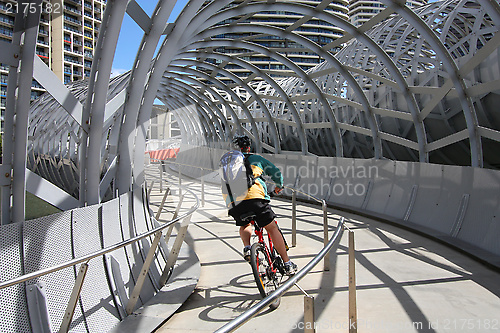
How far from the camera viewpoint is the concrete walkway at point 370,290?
443 cm

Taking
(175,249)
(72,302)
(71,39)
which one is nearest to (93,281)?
(72,302)

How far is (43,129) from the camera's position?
23516 millimetres

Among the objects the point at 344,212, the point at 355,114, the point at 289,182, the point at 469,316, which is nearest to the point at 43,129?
the point at 289,182

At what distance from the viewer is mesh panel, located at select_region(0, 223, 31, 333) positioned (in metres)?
3.42

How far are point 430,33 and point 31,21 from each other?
8227 millimetres

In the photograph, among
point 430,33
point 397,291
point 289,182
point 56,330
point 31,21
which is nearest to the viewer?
point 56,330

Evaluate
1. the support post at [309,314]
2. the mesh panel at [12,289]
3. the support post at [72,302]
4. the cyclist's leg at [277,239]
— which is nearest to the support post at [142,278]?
the support post at [72,302]

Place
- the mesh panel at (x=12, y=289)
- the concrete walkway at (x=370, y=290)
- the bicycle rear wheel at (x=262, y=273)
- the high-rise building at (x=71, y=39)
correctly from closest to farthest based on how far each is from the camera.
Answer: the mesh panel at (x=12, y=289) < the concrete walkway at (x=370, y=290) < the bicycle rear wheel at (x=262, y=273) < the high-rise building at (x=71, y=39)

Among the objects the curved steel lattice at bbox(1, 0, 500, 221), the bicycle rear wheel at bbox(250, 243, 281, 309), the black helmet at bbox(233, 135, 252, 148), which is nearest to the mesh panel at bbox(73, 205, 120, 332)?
the curved steel lattice at bbox(1, 0, 500, 221)

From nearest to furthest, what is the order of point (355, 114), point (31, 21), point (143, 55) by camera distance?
1. point (31, 21)
2. point (143, 55)
3. point (355, 114)

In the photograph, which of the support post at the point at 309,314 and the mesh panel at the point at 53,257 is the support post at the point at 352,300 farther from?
the mesh panel at the point at 53,257

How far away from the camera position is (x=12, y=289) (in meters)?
3.53

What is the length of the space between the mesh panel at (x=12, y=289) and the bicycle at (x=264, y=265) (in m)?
2.34

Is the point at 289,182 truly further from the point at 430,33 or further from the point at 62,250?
the point at 62,250
